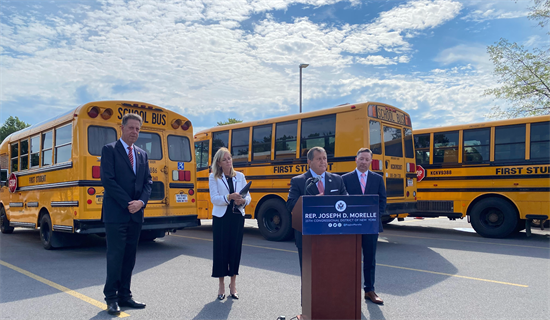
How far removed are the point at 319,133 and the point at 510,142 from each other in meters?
4.74

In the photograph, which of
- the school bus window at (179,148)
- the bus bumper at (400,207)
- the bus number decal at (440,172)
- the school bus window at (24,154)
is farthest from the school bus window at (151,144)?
the bus number decal at (440,172)

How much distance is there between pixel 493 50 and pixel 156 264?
59.3 feet

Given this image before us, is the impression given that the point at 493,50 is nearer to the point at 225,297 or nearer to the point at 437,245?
the point at 437,245

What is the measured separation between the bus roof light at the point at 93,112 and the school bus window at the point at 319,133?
166 inches

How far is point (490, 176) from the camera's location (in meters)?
10.6

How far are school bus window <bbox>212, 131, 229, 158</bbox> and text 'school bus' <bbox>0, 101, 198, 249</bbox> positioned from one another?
2039 millimetres

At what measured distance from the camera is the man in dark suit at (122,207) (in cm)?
446

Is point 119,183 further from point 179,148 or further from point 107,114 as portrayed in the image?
point 179,148

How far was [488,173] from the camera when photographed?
10.6 meters

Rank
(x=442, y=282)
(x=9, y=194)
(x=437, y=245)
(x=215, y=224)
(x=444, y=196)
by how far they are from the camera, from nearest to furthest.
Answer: (x=215, y=224)
(x=442, y=282)
(x=437, y=245)
(x=9, y=194)
(x=444, y=196)

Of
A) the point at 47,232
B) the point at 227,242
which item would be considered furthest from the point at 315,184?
the point at 47,232

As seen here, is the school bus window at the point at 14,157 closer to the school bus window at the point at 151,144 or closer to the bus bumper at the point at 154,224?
the school bus window at the point at 151,144

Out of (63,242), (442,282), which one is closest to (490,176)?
(442,282)

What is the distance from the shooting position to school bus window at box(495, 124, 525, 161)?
1015 cm
